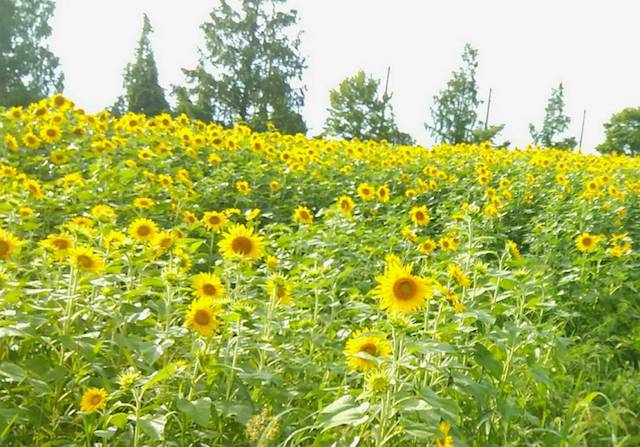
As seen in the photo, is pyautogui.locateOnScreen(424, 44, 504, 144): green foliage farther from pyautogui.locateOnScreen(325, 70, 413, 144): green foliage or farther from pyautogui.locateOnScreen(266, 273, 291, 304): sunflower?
pyautogui.locateOnScreen(266, 273, 291, 304): sunflower

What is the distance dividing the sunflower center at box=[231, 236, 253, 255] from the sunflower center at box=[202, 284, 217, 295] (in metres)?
0.29

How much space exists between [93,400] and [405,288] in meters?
0.96

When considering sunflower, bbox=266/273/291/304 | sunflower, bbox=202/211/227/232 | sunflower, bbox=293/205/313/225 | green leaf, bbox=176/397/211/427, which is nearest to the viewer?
green leaf, bbox=176/397/211/427

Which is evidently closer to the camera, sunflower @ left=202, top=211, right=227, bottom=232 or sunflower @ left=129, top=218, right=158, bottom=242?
sunflower @ left=129, top=218, right=158, bottom=242

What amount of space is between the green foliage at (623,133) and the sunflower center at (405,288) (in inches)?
1212

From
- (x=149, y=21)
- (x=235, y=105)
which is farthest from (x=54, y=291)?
(x=149, y=21)

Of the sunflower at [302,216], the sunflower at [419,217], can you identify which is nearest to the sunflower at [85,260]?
the sunflower at [302,216]

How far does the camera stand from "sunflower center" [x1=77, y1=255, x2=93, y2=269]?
207cm

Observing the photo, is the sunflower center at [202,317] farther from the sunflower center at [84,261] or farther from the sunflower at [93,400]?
the sunflower center at [84,261]

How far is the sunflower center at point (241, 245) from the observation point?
2332 mm

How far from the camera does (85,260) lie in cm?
209

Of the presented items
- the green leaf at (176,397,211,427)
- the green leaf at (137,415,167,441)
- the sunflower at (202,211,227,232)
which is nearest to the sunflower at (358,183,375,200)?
the sunflower at (202,211,227,232)

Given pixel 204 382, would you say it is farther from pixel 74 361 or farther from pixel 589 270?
pixel 589 270

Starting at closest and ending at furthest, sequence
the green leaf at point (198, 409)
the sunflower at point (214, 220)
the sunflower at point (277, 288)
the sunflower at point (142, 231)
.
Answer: the green leaf at point (198, 409), the sunflower at point (277, 288), the sunflower at point (142, 231), the sunflower at point (214, 220)
